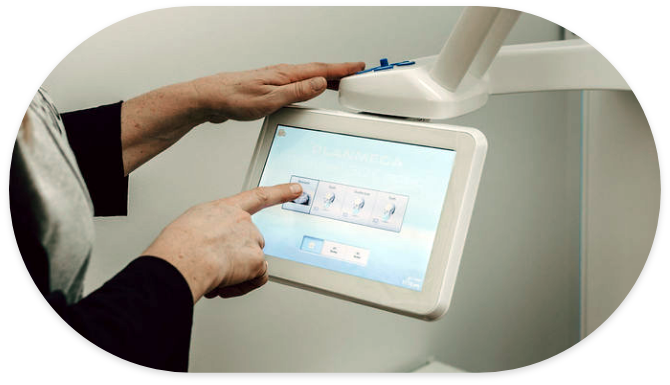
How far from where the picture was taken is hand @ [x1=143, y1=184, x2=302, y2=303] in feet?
1.98

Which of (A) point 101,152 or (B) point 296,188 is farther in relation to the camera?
(A) point 101,152

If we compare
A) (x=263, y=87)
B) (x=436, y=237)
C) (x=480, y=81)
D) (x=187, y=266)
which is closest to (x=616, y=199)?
(x=480, y=81)

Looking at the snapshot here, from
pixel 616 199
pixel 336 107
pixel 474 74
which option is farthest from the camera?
pixel 336 107

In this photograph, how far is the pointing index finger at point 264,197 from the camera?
0.69 m

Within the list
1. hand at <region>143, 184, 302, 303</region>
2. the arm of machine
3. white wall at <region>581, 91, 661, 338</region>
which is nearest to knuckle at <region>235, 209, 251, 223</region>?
hand at <region>143, 184, 302, 303</region>

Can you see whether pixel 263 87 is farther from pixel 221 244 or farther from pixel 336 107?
pixel 336 107

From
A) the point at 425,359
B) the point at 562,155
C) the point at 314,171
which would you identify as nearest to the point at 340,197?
the point at 314,171

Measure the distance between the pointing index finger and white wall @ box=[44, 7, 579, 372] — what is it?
33 centimetres

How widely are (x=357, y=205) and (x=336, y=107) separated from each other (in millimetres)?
549

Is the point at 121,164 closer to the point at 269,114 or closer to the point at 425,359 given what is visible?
the point at 269,114

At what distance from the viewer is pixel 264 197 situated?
2.33ft

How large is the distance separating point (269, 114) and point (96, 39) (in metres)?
0.29

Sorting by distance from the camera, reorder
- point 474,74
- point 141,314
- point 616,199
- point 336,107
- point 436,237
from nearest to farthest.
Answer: point 141,314 < point 436,237 < point 474,74 < point 616,199 < point 336,107

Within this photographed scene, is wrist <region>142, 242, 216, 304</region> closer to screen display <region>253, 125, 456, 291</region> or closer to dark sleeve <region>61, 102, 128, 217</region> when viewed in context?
screen display <region>253, 125, 456, 291</region>
